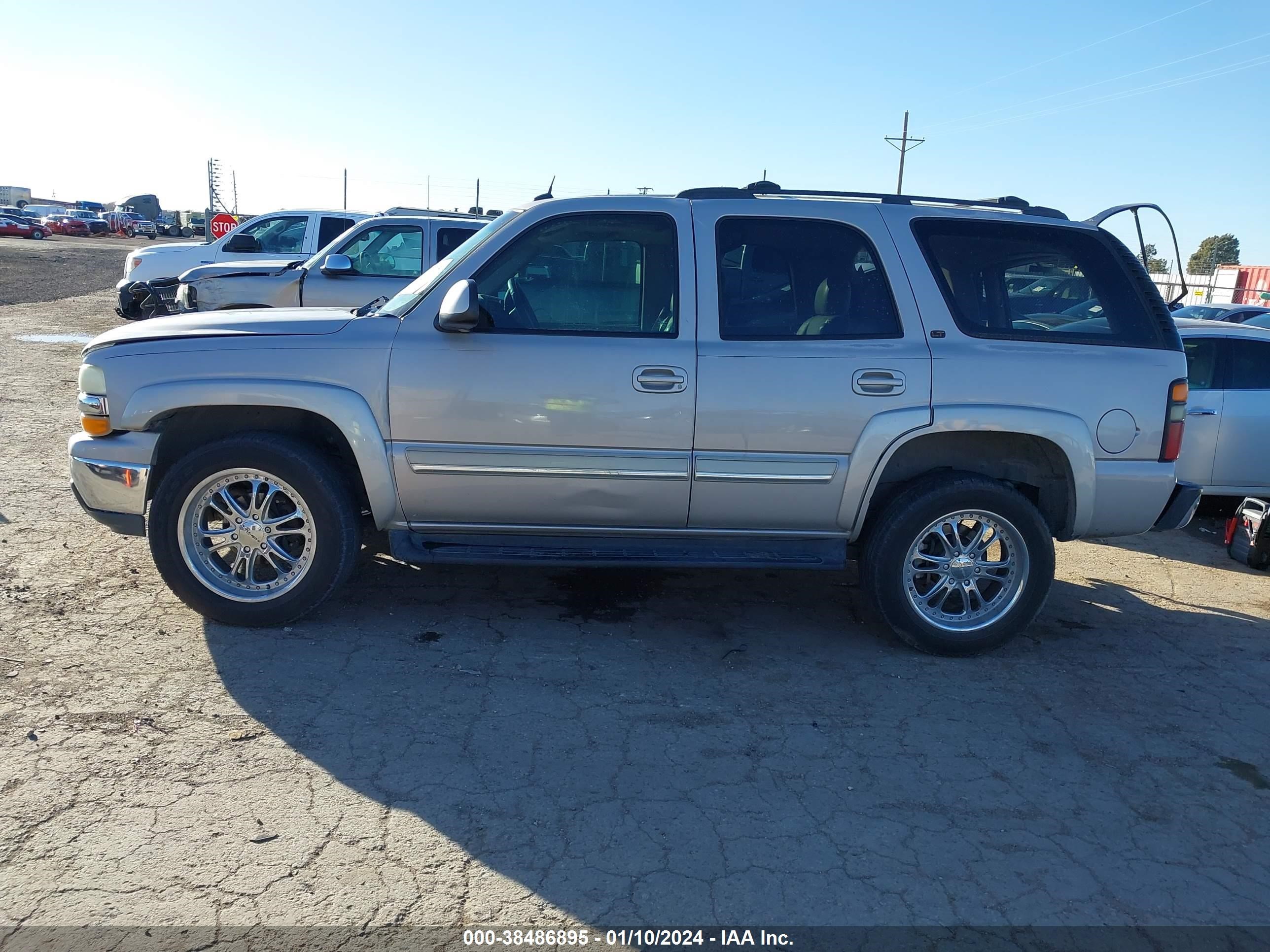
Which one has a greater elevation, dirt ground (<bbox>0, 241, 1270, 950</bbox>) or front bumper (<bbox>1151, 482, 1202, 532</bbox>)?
front bumper (<bbox>1151, 482, 1202, 532</bbox>)

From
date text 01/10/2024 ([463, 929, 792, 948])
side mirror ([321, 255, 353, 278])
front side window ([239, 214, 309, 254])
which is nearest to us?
date text 01/10/2024 ([463, 929, 792, 948])

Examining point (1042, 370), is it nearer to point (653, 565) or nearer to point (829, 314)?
point (829, 314)

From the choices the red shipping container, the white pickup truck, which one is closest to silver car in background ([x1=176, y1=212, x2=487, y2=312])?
the white pickup truck

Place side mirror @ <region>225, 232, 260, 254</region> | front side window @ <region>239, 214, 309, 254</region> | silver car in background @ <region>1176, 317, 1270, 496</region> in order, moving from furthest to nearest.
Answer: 1. front side window @ <region>239, 214, 309, 254</region>
2. side mirror @ <region>225, 232, 260, 254</region>
3. silver car in background @ <region>1176, 317, 1270, 496</region>

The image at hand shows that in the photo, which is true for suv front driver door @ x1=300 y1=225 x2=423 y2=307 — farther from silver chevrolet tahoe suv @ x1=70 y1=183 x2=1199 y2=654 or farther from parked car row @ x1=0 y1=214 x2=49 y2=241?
parked car row @ x1=0 y1=214 x2=49 y2=241

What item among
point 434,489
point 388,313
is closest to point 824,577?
point 434,489

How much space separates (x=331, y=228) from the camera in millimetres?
13727

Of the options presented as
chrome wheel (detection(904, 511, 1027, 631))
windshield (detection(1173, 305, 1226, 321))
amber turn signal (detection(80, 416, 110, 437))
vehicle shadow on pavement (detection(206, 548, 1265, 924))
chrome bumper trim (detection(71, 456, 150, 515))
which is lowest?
vehicle shadow on pavement (detection(206, 548, 1265, 924))

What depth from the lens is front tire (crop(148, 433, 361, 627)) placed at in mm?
4512

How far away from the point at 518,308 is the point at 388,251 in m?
6.50

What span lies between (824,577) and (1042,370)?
1.93 m

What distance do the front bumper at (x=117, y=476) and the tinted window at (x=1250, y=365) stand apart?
721cm

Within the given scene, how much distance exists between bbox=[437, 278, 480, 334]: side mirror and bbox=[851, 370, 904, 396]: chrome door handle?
174cm

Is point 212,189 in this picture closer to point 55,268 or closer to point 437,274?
point 55,268
